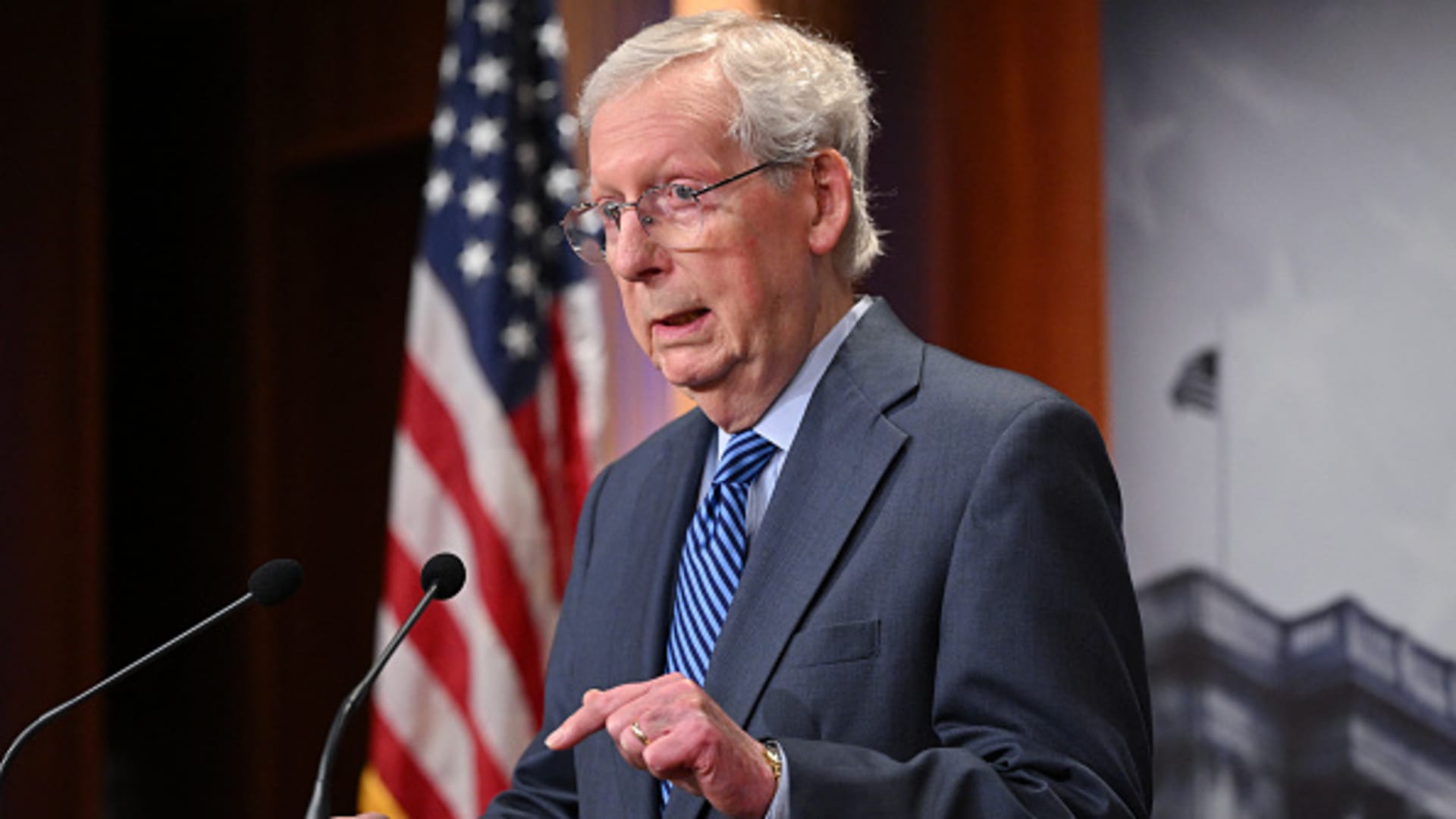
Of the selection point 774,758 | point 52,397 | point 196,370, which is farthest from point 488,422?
point 196,370

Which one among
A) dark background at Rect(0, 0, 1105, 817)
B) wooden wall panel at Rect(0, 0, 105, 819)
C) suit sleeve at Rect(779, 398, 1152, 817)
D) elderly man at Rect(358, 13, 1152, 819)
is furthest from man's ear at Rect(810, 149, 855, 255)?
wooden wall panel at Rect(0, 0, 105, 819)

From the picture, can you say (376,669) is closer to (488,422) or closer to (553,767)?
(553,767)

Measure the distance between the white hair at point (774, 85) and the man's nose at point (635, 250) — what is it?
0.45 ft

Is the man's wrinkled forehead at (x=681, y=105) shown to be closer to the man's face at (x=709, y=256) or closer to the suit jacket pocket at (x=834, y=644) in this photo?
the man's face at (x=709, y=256)

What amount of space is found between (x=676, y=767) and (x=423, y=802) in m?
1.92

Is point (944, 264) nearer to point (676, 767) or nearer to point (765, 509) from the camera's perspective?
point (765, 509)

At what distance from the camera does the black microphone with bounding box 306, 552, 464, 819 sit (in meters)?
1.31

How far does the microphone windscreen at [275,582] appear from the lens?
4.84 feet

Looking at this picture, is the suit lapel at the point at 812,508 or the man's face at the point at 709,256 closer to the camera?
the suit lapel at the point at 812,508

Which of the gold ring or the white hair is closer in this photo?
the gold ring

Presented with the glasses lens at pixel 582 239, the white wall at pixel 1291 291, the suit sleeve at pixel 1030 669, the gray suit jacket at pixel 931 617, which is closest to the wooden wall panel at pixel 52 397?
the white wall at pixel 1291 291

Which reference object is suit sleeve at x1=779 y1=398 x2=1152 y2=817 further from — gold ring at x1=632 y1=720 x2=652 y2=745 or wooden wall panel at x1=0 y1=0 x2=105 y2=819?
wooden wall panel at x1=0 y1=0 x2=105 y2=819

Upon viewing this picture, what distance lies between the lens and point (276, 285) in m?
4.87

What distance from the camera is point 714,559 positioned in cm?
170
